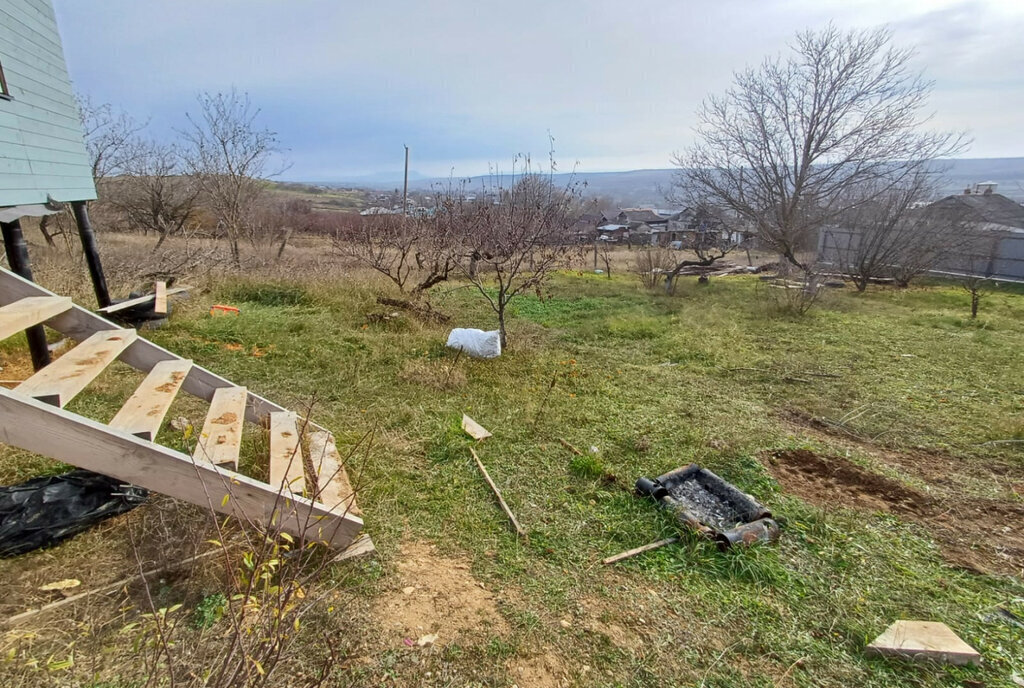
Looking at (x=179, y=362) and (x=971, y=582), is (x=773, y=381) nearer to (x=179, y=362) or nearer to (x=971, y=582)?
(x=971, y=582)

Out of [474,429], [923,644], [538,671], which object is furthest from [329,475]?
[923,644]

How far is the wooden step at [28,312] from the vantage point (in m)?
2.26

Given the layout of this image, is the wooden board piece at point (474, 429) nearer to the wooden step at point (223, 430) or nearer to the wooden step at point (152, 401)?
the wooden step at point (223, 430)

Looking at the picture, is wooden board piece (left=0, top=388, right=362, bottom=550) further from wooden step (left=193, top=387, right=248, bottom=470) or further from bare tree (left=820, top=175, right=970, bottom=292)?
bare tree (left=820, top=175, right=970, bottom=292)

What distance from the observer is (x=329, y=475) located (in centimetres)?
272

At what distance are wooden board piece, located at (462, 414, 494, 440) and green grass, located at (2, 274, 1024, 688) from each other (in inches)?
3.4

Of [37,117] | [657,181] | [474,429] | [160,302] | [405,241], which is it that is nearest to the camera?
[474,429]

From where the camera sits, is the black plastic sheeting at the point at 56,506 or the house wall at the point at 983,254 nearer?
the black plastic sheeting at the point at 56,506

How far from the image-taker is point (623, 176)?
129m

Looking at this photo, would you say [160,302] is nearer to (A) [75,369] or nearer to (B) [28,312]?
(B) [28,312]

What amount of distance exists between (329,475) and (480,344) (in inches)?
126

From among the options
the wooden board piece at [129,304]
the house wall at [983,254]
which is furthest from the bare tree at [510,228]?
the house wall at [983,254]

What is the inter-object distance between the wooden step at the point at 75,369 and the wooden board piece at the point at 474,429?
93.3 inches

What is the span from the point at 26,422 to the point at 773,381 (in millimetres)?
6413
